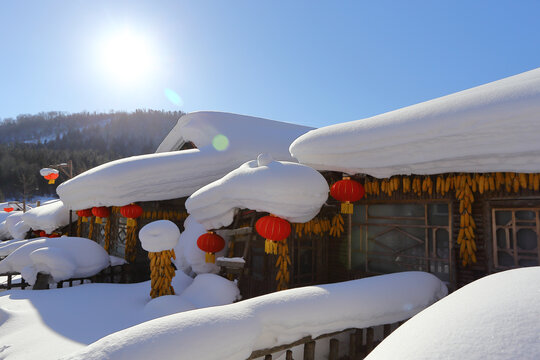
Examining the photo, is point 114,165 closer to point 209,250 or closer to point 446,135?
point 209,250

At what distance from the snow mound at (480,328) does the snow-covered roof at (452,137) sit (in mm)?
2998

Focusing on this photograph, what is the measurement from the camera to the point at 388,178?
20.1 ft

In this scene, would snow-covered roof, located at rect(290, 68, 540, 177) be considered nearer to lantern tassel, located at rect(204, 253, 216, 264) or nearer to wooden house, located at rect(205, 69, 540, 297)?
wooden house, located at rect(205, 69, 540, 297)

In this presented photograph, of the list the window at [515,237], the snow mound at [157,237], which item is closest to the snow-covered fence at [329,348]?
the window at [515,237]

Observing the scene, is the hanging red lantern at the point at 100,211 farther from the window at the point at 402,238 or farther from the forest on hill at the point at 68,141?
the forest on hill at the point at 68,141

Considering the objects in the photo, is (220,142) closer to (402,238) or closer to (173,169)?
(173,169)

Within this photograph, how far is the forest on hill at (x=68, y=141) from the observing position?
47500mm

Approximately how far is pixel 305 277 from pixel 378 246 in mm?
1841

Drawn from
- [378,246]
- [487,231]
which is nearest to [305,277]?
[378,246]

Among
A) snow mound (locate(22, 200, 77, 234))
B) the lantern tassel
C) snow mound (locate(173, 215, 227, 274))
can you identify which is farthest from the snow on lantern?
the lantern tassel

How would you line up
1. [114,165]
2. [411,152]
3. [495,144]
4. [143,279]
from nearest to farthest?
[495,144], [411,152], [114,165], [143,279]

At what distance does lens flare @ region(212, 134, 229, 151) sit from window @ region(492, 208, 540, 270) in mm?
8156

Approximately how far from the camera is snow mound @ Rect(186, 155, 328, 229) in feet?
17.8

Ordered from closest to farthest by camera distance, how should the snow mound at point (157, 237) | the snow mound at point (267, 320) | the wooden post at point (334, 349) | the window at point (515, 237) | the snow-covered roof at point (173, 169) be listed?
the snow mound at point (267, 320)
the wooden post at point (334, 349)
the window at point (515, 237)
the snow mound at point (157, 237)
the snow-covered roof at point (173, 169)
